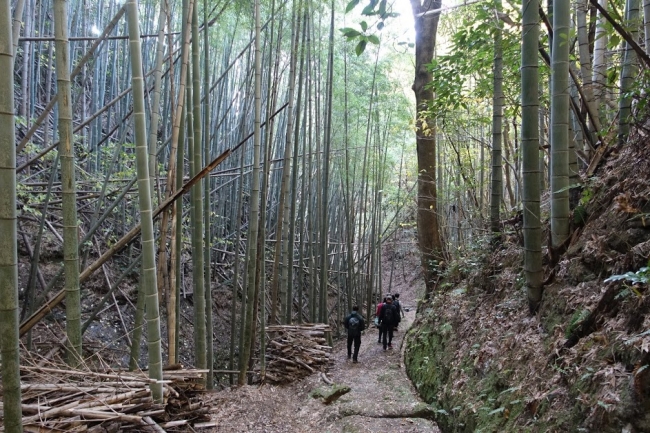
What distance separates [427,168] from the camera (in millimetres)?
5820

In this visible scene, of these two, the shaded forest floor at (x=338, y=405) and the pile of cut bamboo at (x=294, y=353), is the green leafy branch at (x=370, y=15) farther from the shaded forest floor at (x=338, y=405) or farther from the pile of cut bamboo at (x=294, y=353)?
A: the pile of cut bamboo at (x=294, y=353)

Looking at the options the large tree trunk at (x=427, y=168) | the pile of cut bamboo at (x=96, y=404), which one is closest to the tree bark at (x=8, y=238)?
the pile of cut bamboo at (x=96, y=404)

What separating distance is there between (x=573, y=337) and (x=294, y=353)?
3.64m

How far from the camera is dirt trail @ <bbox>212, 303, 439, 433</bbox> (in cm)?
351

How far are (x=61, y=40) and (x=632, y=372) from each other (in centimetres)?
265

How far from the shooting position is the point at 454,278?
17.2ft

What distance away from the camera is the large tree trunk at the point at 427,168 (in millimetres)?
5574

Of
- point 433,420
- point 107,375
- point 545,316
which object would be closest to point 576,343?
point 545,316

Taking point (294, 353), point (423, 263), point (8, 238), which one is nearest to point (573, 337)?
point (8, 238)

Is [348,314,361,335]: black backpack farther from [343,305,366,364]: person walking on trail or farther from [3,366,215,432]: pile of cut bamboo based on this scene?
[3,366,215,432]: pile of cut bamboo

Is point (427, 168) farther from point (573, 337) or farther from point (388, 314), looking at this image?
point (573, 337)

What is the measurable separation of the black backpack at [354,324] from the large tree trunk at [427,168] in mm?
1173

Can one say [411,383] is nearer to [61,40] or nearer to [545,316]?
[545,316]

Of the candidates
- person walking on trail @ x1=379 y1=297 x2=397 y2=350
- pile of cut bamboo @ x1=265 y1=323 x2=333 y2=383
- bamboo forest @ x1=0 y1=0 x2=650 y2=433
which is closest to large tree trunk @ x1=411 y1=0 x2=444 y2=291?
bamboo forest @ x1=0 y1=0 x2=650 y2=433
